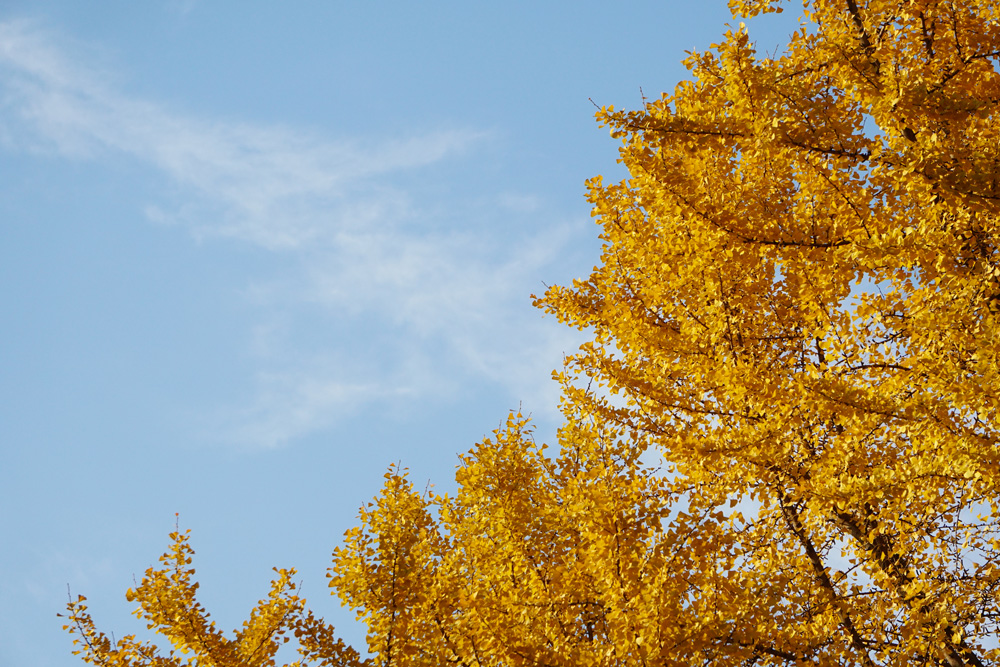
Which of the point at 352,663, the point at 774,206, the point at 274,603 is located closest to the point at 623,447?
the point at 774,206

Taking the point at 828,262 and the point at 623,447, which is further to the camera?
the point at 623,447

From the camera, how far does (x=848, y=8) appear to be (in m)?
5.45

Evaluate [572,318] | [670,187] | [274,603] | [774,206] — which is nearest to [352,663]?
[274,603]

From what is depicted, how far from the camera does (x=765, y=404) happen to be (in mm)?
4469

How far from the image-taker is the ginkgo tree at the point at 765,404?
3760 mm

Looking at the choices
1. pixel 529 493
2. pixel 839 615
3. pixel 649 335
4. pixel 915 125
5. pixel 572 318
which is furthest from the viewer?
pixel 529 493

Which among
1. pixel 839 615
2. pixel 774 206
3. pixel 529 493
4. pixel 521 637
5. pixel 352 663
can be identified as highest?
pixel 774 206

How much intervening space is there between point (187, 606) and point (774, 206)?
575 centimetres

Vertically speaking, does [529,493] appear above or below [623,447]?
above

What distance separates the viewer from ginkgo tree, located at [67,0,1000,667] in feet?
12.3

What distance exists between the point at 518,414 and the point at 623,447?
202cm

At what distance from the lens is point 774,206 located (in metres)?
5.34

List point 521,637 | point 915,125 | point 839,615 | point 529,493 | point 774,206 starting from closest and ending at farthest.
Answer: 1. point 915,125
2. point 521,637
3. point 839,615
4. point 774,206
5. point 529,493

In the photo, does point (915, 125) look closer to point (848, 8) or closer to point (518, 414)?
point (848, 8)
